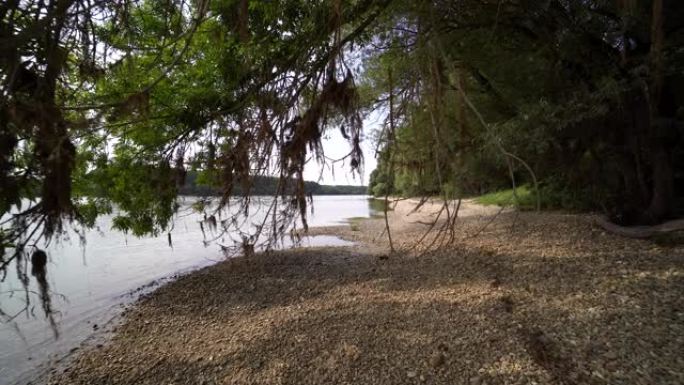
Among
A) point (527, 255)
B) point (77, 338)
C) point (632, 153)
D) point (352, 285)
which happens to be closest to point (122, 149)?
point (77, 338)

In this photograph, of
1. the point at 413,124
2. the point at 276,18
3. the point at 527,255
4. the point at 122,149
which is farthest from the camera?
the point at 527,255

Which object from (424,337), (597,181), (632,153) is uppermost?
(632,153)

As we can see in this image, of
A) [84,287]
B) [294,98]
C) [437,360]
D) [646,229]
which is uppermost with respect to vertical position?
[294,98]

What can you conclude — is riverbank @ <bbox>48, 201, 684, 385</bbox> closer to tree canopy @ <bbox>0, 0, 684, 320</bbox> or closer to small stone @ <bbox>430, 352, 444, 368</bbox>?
small stone @ <bbox>430, 352, 444, 368</bbox>

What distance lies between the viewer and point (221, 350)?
449 cm

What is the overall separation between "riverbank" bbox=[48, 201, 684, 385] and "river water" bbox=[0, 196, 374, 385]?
749 millimetres

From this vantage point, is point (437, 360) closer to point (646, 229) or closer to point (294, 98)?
point (294, 98)

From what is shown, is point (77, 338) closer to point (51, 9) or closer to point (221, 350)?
point (221, 350)

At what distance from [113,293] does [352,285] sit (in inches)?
252

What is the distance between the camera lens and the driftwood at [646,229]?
6227 millimetres

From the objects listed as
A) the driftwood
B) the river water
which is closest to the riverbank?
the driftwood

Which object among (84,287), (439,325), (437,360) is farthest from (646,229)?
(84,287)

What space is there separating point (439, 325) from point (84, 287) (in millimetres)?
9631

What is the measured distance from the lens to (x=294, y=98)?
2.53 m
